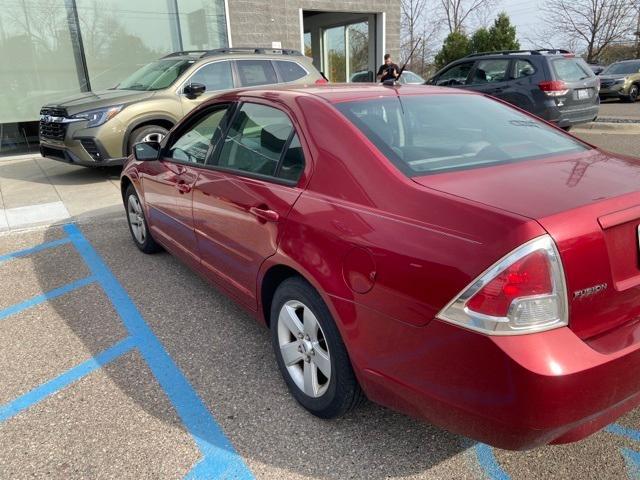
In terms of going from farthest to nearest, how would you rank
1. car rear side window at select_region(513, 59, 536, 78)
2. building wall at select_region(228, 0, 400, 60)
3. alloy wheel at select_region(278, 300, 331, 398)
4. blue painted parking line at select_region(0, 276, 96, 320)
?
building wall at select_region(228, 0, 400, 60)
car rear side window at select_region(513, 59, 536, 78)
blue painted parking line at select_region(0, 276, 96, 320)
alloy wheel at select_region(278, 300, 331, 398)

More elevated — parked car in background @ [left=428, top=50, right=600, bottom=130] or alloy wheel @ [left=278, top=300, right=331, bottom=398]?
parked car in background @ [left=428, top=50, right=600, bottom=130]

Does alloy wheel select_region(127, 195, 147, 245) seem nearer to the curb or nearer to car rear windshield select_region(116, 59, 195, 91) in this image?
car rear windshield select_region(116, 59, 195, 91)

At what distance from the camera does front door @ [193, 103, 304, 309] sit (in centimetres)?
261

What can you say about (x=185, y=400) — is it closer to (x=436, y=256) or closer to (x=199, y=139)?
(x=436, y=256)

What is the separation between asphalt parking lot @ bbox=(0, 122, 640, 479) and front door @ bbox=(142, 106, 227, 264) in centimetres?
48

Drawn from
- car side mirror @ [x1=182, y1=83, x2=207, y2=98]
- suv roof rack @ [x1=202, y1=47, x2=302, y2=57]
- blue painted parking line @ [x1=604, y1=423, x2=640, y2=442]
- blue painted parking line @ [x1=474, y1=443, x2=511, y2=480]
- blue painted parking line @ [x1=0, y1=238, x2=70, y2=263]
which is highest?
suv roof rack @ [x1=202, y1=47, x2=302, y2=57]

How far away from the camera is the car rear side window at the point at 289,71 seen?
902 cm

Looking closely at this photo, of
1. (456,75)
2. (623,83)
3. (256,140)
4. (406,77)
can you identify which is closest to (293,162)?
(256,140)

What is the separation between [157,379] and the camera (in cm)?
293

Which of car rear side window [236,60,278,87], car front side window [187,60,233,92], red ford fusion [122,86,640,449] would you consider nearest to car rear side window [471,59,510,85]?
car rear side window [236,60,278,87]

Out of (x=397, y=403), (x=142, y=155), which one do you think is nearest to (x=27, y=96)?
(x=142, y=155)

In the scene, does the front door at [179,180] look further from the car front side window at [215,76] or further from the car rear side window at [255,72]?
the car rear side window at [255,72]

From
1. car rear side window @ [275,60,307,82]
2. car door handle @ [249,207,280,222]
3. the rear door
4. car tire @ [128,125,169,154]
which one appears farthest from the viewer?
the rear door

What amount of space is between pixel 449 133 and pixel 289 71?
691 cm
